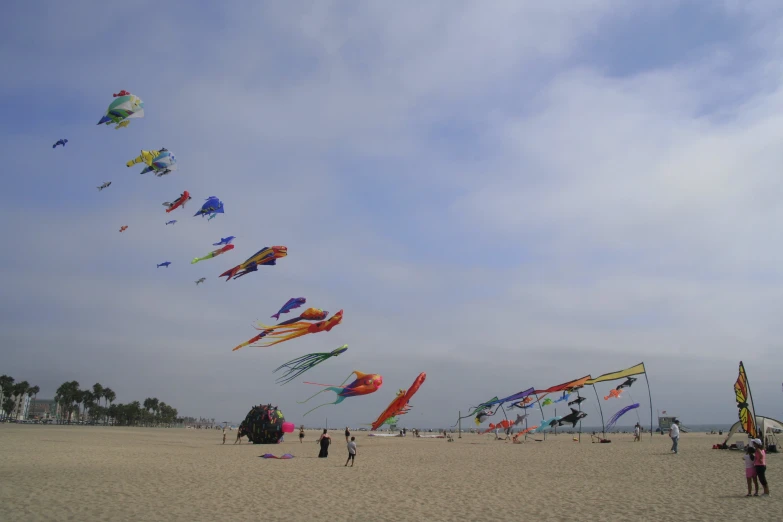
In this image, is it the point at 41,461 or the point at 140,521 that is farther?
the point at 41,461

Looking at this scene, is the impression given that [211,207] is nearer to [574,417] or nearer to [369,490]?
[369,490]

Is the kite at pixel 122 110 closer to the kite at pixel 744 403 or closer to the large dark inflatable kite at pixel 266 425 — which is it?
the large dark inflatable kite at pixel 266 425

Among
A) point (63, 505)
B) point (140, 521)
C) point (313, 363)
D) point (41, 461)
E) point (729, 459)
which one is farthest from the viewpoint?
point (313, 363)

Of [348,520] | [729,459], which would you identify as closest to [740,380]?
[729,459]

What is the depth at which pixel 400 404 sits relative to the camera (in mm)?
29922

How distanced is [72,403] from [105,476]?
10062cm

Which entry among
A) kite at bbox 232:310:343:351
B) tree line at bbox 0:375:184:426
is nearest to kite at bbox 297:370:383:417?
kite at bbox 232:310:343:351

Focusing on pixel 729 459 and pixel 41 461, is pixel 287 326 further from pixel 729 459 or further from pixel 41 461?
A: pixel 729 459

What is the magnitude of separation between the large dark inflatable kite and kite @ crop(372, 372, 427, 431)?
5.30 meters

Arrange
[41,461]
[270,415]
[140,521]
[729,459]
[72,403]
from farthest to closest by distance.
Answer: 1. [72,403]
2. [270,415]
3. [729,459]
4. [41,461]
5. [140,521]

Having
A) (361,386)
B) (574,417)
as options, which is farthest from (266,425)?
(574,417)

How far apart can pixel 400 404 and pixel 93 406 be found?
101m

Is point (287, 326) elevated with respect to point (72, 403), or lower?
elevated

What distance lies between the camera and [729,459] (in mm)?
18531
